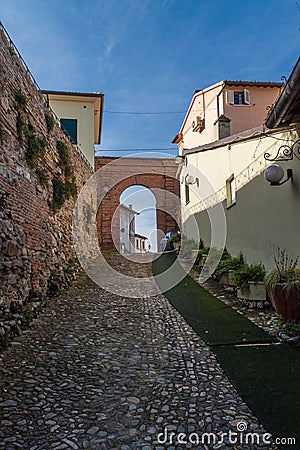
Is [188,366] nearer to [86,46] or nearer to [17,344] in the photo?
[17,344]

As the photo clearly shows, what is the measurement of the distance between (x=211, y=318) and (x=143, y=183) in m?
11.7

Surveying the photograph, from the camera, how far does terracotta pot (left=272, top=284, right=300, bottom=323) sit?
13.1ft

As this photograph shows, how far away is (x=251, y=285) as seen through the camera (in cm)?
542

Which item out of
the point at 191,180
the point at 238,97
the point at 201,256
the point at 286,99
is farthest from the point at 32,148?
the point at 238,97

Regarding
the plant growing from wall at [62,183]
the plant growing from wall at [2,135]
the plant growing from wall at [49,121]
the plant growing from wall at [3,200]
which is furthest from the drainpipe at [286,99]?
the plant growing from wall at [62,183]

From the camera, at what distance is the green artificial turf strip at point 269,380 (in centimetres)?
224

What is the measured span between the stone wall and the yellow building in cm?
660

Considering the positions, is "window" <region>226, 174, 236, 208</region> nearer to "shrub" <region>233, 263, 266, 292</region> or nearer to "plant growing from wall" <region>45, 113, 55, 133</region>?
"shrub" <region>233, 263, 266, 292</region>

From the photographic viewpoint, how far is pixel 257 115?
12922mm

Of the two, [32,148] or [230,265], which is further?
[230,265]

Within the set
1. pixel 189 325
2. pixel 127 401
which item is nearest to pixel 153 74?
pixel 189 325

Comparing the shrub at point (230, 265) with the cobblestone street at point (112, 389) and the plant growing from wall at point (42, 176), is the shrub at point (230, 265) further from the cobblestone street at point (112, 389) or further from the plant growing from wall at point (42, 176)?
the plant growing from wall at point (42, 176)

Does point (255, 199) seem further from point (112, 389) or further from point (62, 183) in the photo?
point (112, 389)

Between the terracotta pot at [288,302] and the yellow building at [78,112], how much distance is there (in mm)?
11213
